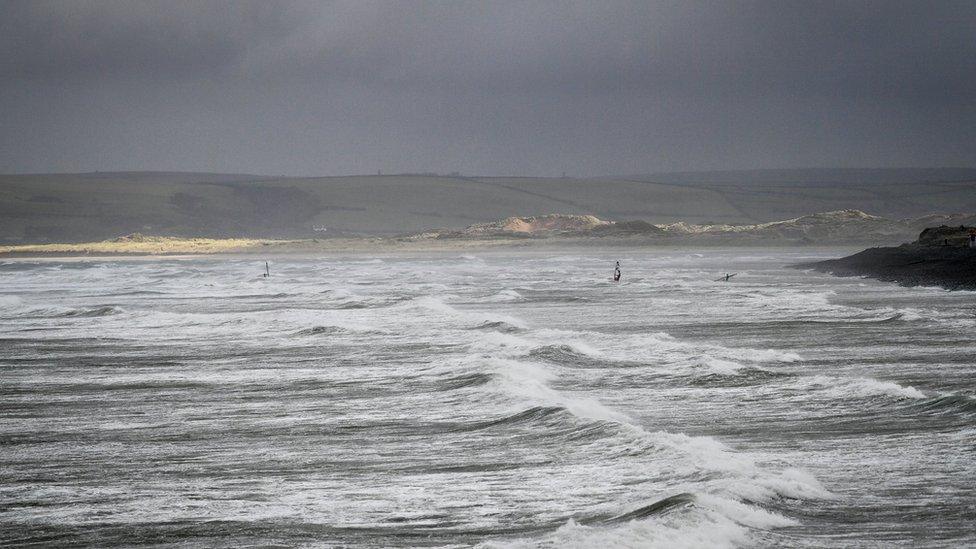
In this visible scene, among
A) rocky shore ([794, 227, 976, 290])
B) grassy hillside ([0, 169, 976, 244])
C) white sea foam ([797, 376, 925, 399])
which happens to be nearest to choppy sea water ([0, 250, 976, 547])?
white sea foam ([797, 376, 925, 399])

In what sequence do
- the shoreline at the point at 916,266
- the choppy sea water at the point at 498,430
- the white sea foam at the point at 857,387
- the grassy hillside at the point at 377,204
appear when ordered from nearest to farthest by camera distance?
the choppy sea water at the point at 498,430 → the white sea foam at the point at 857,387 → the shoreline at the point at 916,266 → the grassy hillside at the point at 377,204

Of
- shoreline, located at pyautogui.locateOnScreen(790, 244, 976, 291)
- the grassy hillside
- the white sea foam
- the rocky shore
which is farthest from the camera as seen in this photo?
the grassy hillside

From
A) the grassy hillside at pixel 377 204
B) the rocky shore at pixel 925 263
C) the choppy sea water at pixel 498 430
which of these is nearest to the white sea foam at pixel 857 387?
the choppy sea water at pixel 498 430

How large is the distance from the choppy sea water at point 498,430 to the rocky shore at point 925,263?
420 inches

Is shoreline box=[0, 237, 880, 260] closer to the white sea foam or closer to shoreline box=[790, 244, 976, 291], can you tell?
shoreline box=[790, 244, 976, 291]

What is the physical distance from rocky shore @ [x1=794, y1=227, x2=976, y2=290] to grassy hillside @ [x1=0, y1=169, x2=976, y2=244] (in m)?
84.2

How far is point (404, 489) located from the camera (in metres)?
10.0

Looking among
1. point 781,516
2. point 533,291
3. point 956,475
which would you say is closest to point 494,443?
point 781,516

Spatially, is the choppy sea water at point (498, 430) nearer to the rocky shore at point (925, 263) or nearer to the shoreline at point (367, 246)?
the rocky shore at point (925, 263)

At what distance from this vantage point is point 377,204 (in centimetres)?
15525

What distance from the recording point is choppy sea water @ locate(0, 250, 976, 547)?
8.88 metres

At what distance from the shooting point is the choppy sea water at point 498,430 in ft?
29.1

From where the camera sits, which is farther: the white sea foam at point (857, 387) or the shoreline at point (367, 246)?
the shoreline at point (367, 246)

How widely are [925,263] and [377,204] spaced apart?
386 feet
